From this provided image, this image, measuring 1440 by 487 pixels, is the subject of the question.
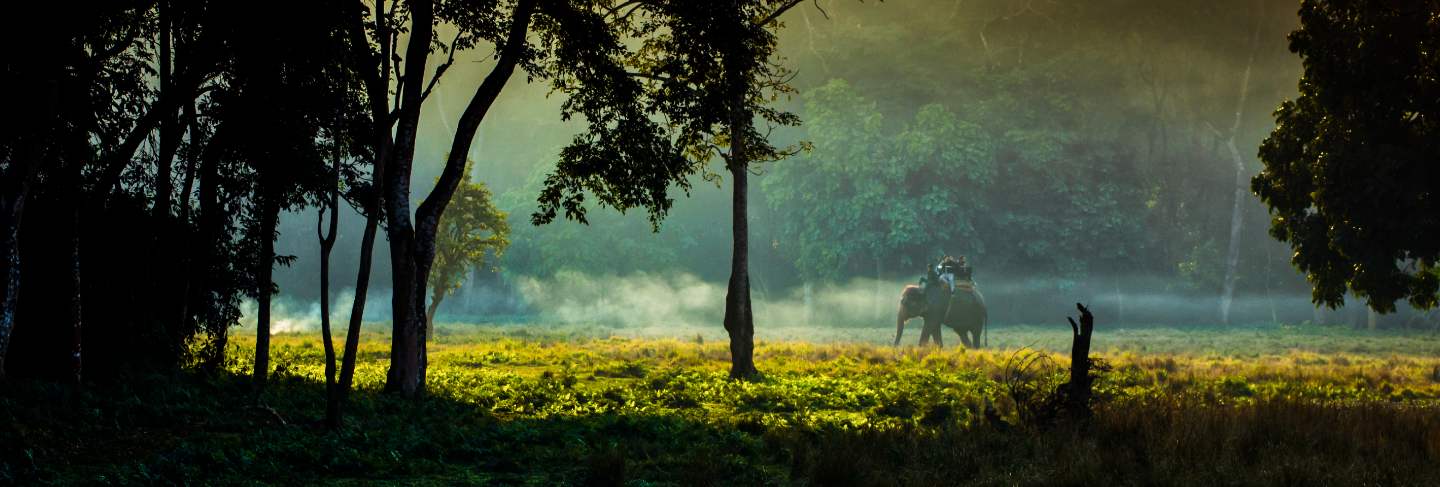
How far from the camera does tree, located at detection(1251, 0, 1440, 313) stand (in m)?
19.0

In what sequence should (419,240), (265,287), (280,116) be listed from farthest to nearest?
(265,287), (280,116), (419,240)

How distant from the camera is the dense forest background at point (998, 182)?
59.7m

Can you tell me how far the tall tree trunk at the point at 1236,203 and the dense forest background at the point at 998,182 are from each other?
0.88 ft

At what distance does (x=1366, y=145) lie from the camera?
19.4m

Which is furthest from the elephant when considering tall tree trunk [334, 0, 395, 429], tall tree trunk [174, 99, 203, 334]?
tall tree trunk [334, 0, 395, 429]

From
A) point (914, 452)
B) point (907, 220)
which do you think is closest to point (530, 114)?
point (907, 220)

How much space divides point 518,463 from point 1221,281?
64.5 m

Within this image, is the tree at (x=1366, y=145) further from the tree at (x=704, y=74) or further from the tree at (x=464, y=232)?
the tree at (x=464, y=232)

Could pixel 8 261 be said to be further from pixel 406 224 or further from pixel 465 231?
pixel 465 231

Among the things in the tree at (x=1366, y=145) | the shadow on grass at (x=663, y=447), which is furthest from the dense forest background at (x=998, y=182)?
the shadow on grass at (x=663, y=447)

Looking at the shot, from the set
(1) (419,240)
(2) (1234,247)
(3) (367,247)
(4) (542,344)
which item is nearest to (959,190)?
(2) (1234,247)

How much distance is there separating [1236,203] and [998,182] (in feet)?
46.5

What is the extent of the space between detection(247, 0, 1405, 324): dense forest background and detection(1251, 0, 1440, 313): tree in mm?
35455

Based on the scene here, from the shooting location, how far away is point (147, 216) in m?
17.3
